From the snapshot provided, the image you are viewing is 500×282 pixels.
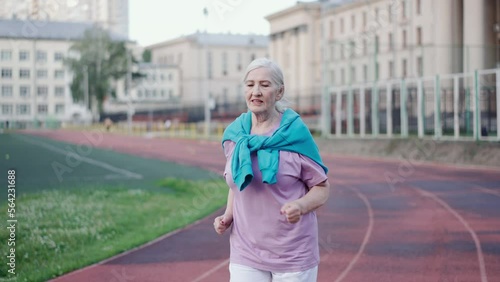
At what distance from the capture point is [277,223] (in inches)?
160

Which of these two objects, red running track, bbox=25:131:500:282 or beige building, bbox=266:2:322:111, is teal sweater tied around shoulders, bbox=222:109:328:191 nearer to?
red running track, bbox=25:131:500:282

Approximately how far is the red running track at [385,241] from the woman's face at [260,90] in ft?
16.1

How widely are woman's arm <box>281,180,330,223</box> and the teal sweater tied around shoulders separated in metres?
0.13

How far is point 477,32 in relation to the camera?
30.0 metres

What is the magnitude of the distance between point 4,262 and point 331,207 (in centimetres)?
716

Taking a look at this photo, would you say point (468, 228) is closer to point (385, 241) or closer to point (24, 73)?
point (385, 241)

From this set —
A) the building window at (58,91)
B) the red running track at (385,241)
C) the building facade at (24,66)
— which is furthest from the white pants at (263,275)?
the building window at (58,91)

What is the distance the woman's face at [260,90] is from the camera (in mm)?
4125

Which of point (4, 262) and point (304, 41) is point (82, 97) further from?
point (304, 41)

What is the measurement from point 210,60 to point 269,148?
7406cm

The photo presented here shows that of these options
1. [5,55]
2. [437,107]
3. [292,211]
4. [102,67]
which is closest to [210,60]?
[102,67]

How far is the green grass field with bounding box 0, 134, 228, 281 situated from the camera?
33.5 ft

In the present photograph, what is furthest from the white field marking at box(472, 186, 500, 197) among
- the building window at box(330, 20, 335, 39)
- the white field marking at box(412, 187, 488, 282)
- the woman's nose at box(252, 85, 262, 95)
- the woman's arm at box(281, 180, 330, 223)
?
the building window at box(330, 20, 335, 39)

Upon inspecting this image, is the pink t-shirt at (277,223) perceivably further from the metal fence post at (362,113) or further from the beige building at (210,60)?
the beige building at (210,60)
